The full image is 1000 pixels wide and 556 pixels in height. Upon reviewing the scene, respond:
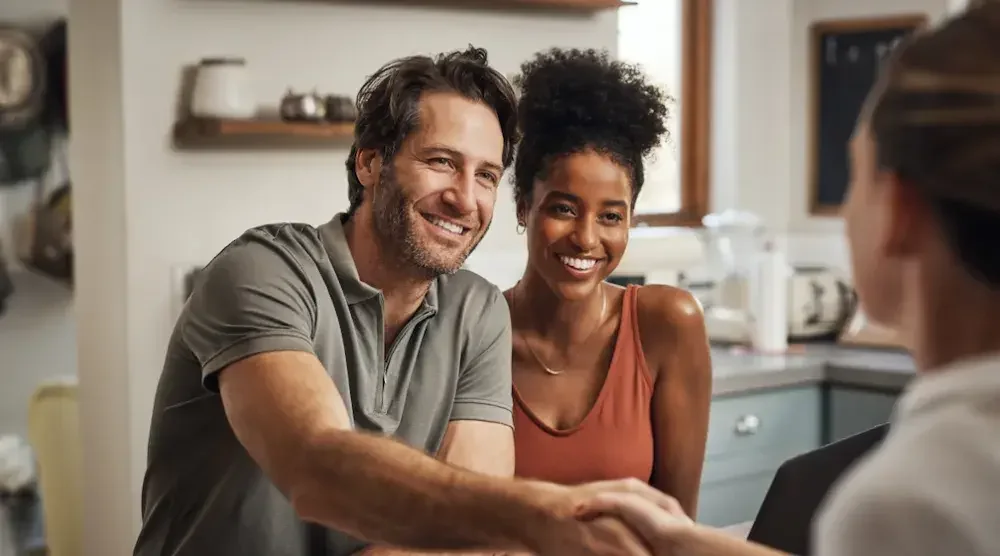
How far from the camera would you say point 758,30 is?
13.6 feet

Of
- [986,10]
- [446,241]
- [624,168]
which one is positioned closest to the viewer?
[986,10]

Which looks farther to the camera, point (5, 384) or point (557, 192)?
A: point (5, 384)

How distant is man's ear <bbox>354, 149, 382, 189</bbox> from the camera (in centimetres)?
182

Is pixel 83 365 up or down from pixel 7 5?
down

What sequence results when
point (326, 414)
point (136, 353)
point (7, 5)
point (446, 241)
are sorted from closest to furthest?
point (326, 414) → point (446, 241) → point (136, 353) → point (7, 5)

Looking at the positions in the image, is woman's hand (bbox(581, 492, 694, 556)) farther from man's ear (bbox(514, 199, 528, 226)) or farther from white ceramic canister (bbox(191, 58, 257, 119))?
white ceramic canister (bbox(191, 58, 257, 119))

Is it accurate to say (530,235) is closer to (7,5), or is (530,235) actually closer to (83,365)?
(83,365)

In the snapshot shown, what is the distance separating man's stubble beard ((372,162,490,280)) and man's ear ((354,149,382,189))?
5 cm

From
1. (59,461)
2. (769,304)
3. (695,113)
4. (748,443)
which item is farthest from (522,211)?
(695,113)

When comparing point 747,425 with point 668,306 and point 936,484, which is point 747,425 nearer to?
point 668,306

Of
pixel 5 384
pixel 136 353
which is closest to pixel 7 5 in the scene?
pixel 5 384

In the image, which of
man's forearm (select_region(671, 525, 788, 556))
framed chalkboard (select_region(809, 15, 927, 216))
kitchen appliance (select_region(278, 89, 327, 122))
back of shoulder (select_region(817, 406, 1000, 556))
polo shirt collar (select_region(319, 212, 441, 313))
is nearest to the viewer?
back of shoulder (select_region(817, 406, 1000, 556))

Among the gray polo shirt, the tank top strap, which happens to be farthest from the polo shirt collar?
the tank top strap

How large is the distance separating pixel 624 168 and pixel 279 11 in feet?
3.96
